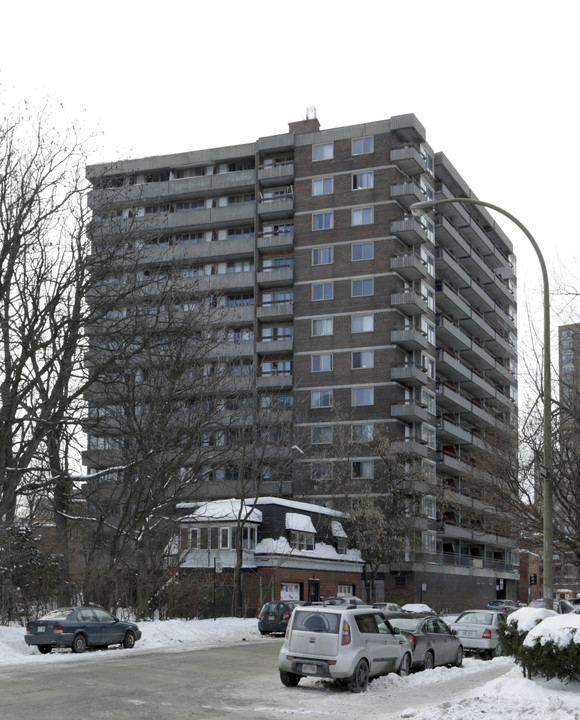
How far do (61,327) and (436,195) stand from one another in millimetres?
59186

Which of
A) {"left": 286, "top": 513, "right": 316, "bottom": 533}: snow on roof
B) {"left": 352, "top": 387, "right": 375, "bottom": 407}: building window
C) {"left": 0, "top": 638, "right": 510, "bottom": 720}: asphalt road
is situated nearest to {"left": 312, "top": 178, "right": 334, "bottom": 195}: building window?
{"left": 352, "top": 387, "right": 375, "bottom": 407}: building window

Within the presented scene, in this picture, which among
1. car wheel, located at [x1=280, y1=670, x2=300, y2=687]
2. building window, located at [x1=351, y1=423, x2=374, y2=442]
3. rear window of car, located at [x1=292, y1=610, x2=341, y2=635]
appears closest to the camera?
rear window of car, located at [x1=292, y1=610, x2=341, y2=635]

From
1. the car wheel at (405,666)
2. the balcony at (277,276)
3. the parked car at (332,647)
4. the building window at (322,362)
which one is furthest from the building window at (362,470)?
the parked car at (332,647)

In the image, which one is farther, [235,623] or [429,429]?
[429,429]

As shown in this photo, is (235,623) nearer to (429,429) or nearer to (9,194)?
(9,194)

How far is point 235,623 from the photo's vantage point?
39.7 metres

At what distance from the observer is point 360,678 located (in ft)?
56.6

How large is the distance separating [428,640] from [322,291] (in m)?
51.3

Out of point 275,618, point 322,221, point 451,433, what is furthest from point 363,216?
point 275,618

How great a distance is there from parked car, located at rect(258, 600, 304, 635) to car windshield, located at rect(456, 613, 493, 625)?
9.98 meters

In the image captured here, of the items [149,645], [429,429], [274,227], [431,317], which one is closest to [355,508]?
[429,429]

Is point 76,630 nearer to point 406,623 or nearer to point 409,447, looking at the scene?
point 406,623

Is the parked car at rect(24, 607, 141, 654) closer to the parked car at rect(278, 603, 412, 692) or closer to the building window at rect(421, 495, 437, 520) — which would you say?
the parked car at rect(278, 603, 412, 692)

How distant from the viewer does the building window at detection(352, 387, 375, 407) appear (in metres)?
68.9
